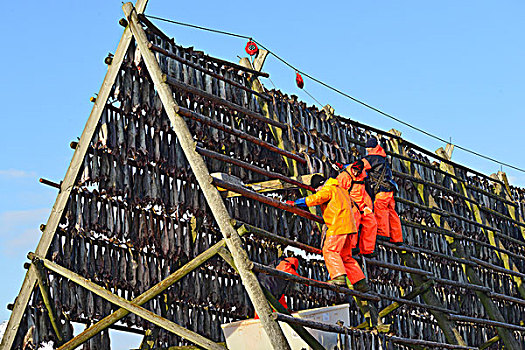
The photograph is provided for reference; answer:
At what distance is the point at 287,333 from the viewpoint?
889 centimetres

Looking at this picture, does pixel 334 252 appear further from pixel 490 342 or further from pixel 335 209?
pixel 490 342

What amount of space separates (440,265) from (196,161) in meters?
6.35

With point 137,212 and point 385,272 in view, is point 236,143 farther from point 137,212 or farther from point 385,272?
point 385,272

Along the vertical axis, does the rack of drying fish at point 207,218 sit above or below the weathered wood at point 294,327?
above

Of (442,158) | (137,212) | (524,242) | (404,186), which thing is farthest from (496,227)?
(137,212)

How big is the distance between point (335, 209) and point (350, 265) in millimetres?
719

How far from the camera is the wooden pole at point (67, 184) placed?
10031 millimetres

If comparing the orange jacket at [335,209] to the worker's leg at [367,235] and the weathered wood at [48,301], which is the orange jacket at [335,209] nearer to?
the worker's leg at [367,235]

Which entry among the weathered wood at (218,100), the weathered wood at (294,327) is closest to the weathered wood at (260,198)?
the weathered wood at (294,327)

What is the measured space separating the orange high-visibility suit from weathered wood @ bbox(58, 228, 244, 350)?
1496 millimetres

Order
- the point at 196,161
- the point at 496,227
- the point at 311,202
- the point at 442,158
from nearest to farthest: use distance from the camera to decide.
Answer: the point at 196,161 → the point at 311,202 → the point at 442,158 → the point at 496,227

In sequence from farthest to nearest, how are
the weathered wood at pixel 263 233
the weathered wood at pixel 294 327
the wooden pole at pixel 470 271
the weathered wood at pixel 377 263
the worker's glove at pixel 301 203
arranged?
the wooden pole at pixel 470 271
the worker's glove at pixel 301 203
the weathered wood at pixel 377 263
the weathered wood at pixel 263 233
the weathered wood at pixel 294 327

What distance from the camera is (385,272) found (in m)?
13.2

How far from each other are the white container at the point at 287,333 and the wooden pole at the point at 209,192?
1.85 feet
